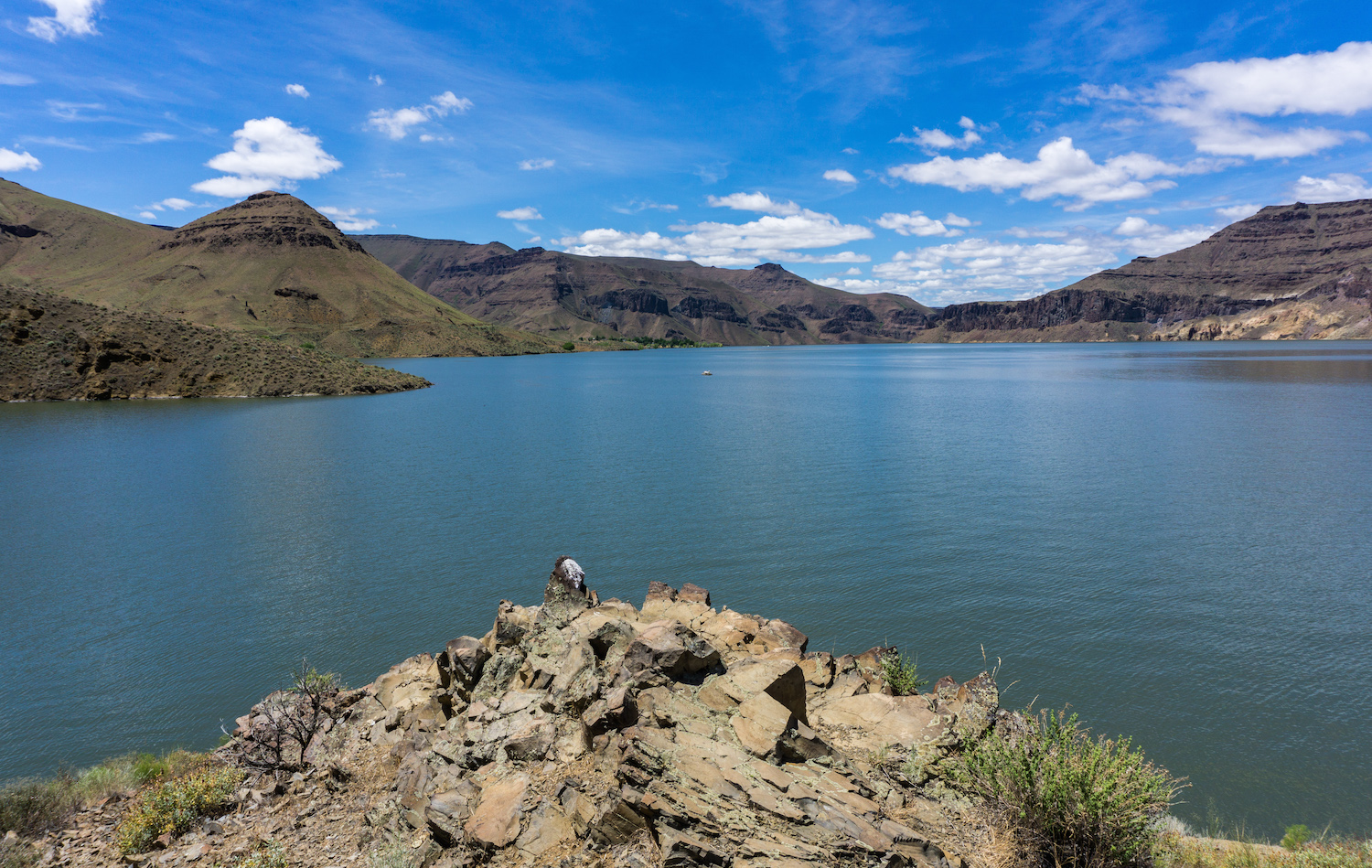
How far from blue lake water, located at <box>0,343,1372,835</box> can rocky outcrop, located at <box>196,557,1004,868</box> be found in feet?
20.8

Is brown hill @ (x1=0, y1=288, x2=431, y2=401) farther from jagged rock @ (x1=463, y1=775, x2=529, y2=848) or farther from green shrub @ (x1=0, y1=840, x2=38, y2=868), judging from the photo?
jagged rock @ (x1=463, y1=775, x2=529, y2=848)

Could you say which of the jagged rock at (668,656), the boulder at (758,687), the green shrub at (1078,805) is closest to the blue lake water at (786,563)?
the green shrub at (1078,805)

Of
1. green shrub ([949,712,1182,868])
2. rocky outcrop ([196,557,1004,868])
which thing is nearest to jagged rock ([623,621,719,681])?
rocky outcrop ([196,557,1004,868])

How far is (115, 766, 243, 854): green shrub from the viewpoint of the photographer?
34.6 ft

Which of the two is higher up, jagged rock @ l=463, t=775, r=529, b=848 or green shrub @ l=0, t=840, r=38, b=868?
jagged rock @ l=463, t=775, r=529, b=848

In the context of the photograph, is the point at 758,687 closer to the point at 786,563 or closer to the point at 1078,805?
the point at 1078,805

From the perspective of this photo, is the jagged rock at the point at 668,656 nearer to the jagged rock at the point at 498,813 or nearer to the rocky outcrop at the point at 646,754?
the rocky outcrop at the point at 646,754

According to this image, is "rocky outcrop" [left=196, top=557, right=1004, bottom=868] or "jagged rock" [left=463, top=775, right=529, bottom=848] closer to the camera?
"rocky outcrop" [left=196, top=557, right=1004, bottom=868]

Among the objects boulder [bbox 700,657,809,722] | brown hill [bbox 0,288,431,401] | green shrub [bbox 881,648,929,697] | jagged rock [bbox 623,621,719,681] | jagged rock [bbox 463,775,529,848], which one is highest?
brown hill [bbox 0,288,431,401]

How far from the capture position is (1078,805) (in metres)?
8.80

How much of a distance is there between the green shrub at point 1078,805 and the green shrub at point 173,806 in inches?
510

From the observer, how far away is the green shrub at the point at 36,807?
1081cm

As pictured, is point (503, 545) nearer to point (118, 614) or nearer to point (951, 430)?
point (118, 614)

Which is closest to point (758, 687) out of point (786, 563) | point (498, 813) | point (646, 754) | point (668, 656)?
point (668, 656)
